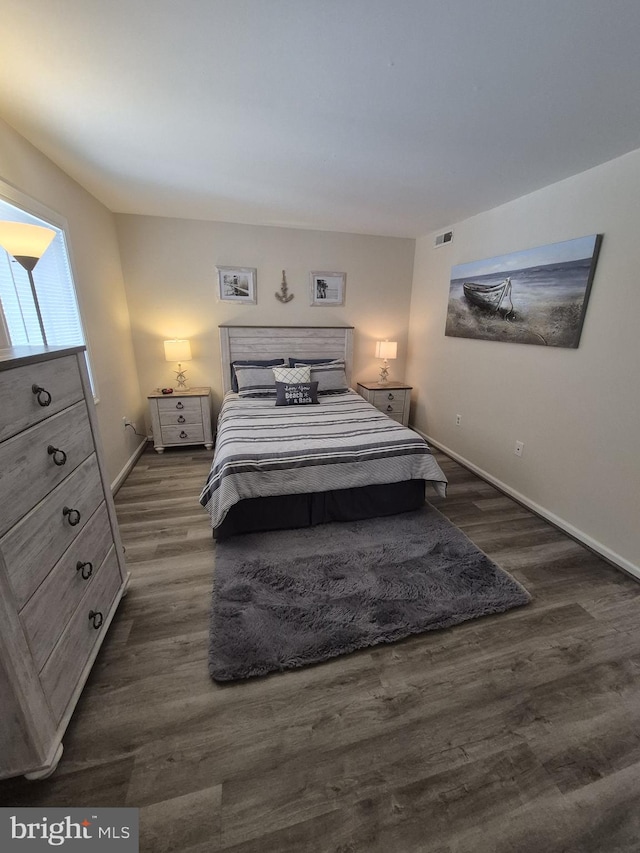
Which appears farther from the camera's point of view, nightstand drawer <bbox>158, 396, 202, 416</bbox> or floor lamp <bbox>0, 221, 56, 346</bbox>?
nightstand drawer <bbox>158, 396, 202, 416</bbox>

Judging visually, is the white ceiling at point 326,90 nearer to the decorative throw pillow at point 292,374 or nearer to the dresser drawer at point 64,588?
the decorative throw pillow at point 292,374

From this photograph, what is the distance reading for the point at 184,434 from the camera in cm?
364

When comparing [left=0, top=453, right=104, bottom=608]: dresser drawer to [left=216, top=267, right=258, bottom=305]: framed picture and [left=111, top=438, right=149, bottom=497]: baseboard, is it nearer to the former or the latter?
[left=111, top=438, right=149, bottom=497]: baseboard

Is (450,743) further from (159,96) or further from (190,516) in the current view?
(159,96)

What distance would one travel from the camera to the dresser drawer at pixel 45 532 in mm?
977

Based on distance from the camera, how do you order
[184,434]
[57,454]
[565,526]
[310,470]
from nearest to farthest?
1. [57,454]
2. [310,470]
3. [565,526]
4. [184,434]

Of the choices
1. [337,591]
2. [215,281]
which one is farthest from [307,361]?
[337,591]

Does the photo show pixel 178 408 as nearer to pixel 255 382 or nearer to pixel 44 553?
pixel 255 382

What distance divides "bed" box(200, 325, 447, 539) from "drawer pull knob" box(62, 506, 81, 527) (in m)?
0.87

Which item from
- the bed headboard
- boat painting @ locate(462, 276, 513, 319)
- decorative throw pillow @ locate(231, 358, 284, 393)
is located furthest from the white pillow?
boat painting @ locate(462, 276, 513, 319)

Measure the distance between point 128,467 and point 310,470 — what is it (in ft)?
6.52

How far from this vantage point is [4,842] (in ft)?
3.07

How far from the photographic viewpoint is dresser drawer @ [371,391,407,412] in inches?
160

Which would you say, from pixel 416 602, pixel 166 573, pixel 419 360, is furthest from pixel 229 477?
pixel 419 360
